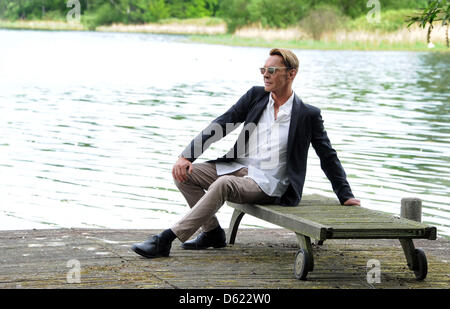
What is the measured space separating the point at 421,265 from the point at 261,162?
1288mm

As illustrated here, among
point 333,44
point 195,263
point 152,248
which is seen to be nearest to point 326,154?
point 195,263

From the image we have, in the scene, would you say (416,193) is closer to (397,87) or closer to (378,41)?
(397,87)

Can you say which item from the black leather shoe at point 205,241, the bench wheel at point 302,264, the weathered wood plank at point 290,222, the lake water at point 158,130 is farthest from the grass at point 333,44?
the bench wheel at point 302,264

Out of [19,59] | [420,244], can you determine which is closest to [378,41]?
[19,59]

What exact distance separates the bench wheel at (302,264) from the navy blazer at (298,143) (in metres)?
0.64

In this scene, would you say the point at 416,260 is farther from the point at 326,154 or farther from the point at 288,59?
the point at 288,59

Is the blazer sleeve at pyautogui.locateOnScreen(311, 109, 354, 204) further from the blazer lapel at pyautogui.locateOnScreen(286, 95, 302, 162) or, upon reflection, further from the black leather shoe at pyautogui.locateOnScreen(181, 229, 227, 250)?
the black leather shoe at pyautogui.locateOnScreen(181, 229, 227, 250)

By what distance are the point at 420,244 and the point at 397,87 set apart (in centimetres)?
2182

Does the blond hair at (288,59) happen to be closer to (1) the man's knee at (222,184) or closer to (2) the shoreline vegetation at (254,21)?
(1) the man's knee at (222,184)

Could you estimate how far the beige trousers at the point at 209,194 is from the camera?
5.62 meters

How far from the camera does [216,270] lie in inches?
214

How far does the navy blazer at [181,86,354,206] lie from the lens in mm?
5797

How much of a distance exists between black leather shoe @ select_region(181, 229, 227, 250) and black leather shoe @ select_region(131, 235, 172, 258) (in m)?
0.38

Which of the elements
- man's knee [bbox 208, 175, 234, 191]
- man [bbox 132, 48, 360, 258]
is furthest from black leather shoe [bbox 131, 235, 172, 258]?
man's knee [bbox 208, 175, 234, 191]
